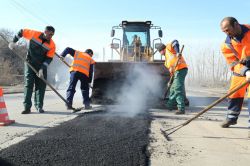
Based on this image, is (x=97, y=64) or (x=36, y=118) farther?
(x=97, y=64)

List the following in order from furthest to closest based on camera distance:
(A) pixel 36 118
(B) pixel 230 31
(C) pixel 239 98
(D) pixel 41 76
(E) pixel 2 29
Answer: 1. (E) pixel 2 29
2. (D) pixel 41 76
3. (A) pixel 36 118
4. (C) pixel 239 98
5. (B) pixel 230 31

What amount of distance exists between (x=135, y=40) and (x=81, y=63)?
4022 mm

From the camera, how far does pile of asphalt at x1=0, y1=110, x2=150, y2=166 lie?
288cm

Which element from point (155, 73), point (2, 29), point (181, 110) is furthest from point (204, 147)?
point (2, 29)

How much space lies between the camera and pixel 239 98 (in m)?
4.75

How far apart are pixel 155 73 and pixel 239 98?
12.9ft

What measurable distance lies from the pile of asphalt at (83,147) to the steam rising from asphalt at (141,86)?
3.82 m

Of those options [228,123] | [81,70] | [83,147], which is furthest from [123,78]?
[83,147]

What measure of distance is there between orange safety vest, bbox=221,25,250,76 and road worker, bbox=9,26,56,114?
3624 mm

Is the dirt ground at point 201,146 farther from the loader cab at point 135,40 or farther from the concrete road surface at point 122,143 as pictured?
the loader cab at point 135,40

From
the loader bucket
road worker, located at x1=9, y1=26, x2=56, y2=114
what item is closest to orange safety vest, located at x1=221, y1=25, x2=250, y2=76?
road worker, located at x1=9, y1=26, x2=56, y2=114

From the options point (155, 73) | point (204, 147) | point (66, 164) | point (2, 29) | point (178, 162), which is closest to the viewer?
point (66, 164)

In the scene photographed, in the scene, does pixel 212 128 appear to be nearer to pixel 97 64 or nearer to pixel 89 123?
pixel 89 123

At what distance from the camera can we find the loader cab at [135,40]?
36.0 ft
